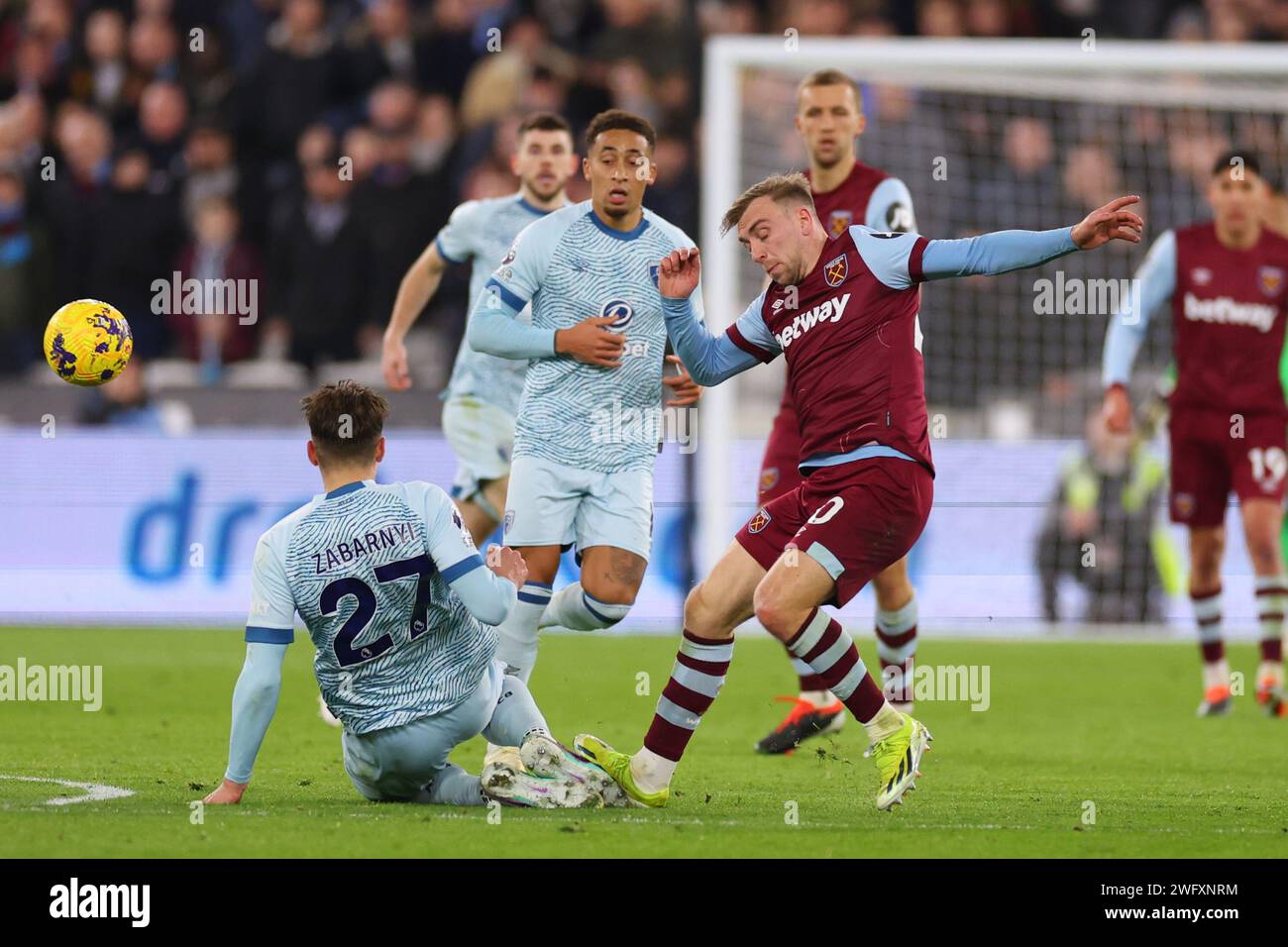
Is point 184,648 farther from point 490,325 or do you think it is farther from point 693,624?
point 693,624

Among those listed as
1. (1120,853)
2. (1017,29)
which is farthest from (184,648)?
(1017,29)

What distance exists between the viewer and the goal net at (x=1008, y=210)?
12734 millimetres

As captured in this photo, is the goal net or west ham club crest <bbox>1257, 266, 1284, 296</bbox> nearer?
west ham club crest <bbox>1257, 266, 1284, 296</bbox>

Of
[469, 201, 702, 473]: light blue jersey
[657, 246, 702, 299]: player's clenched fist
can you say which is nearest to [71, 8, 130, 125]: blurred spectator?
[469, 201, 702, 473]: light blue jersey

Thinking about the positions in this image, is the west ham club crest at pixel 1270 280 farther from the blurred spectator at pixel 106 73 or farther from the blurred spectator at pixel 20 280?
the blurred spectator at pixel 106 73

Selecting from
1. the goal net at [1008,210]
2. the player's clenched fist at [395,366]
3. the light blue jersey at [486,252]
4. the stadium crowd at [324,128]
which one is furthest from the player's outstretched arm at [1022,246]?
the stadium crowd at [324,128]

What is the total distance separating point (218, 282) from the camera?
14.7 meters

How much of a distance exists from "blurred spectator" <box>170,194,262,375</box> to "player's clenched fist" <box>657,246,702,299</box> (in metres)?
8.45

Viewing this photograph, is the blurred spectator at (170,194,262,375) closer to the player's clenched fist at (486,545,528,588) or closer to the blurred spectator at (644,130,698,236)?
the blurred spectator at (644,130,698,236)

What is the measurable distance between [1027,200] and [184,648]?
260 inches

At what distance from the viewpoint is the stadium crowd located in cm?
1462

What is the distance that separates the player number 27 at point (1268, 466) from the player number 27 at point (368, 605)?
17.6 feet

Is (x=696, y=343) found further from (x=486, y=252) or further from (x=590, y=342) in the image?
(x=486, y=252)

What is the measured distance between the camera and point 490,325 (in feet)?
23.5
